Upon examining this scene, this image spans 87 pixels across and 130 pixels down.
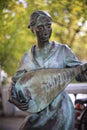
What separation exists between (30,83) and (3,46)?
8256mm

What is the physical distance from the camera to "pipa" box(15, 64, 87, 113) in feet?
9.54

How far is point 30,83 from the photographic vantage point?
9.63ft

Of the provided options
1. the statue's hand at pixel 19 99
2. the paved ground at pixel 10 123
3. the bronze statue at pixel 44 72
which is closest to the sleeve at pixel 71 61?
the bronze statue at pixel 44 72

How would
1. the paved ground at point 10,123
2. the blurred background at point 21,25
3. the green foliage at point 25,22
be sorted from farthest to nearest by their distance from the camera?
the green foliage at point 25,22 → the blurred background at point 21,25 → the paved ground at point 10,123

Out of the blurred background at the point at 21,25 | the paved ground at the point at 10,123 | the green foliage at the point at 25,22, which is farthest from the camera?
the green foliage at the point at 25,22

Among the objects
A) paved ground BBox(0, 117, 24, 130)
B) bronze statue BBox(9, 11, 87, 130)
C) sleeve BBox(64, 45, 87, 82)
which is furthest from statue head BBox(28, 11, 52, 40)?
paved ground BBox(0, 117, 24, 130)

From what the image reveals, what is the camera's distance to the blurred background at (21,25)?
30.2 ft

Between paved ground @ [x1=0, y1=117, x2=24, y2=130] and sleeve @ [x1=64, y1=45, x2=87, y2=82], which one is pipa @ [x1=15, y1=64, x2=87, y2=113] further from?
paved ground @ [x1=0, y1=117, x2=24, y2=130]

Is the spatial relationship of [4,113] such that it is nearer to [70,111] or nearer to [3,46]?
[3,46]

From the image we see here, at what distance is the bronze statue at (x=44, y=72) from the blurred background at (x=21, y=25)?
203 inches

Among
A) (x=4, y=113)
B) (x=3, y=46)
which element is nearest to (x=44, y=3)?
(x=3, y=46)

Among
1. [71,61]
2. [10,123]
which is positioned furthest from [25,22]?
[71,61]

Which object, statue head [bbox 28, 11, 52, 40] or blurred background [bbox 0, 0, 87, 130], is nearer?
statue head [bbox 28, 11, 52, 40]

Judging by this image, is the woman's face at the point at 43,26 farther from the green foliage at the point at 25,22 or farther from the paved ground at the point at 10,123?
the green foliage at the point at 25,22
